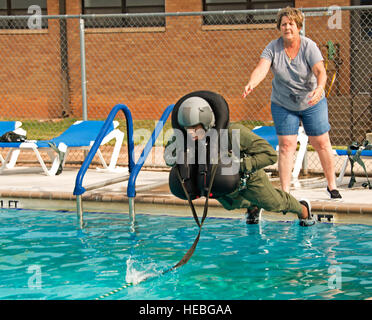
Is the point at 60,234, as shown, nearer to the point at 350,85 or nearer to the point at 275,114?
the point at 275,114

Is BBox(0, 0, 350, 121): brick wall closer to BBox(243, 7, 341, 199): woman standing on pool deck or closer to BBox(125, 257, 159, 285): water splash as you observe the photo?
BBox(243, 7, 341, 199): woman standing on pool deck

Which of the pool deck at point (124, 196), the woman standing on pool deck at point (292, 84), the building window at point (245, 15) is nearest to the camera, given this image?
the woman standing on pool deck at point (292, 84)

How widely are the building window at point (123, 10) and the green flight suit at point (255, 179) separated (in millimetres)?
14298

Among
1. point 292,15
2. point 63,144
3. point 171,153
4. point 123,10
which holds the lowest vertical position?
point 63,144

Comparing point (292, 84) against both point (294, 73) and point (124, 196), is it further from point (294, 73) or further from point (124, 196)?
point (124, 196)

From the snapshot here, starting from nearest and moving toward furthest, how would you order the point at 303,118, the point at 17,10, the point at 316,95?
the point at 316,95 → the point at 303,118 → the point at 17,10

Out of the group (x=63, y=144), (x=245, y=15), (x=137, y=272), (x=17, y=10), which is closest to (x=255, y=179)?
(x=137, y=272)

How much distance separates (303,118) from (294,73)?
0.51 meters

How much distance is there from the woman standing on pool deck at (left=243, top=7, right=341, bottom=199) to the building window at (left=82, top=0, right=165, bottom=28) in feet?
42.0

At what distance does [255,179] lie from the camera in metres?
6.53

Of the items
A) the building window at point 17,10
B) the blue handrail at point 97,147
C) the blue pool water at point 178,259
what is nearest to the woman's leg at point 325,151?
the blue pool water at point 178,259

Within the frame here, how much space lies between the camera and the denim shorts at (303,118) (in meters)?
8.05

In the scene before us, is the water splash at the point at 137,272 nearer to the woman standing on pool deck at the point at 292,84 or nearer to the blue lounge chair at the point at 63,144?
the woman standing on pool deck at the point at 292,84
